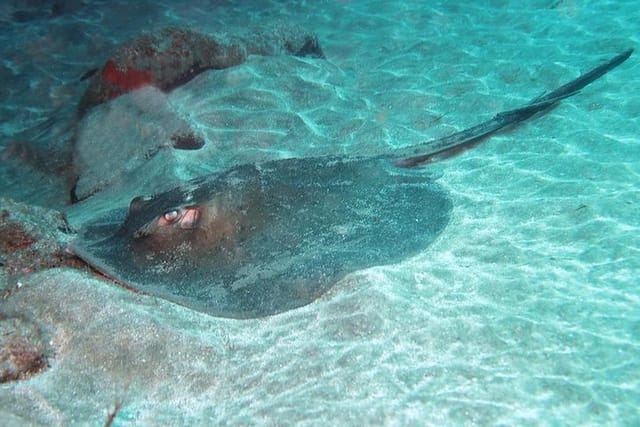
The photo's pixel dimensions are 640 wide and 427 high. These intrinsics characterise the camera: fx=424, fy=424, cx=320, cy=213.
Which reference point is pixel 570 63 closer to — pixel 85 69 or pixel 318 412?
pixel 318 412

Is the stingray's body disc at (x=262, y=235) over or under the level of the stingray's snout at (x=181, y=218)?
under

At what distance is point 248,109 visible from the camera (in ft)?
18.8

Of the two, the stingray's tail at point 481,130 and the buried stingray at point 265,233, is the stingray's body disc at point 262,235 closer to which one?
the buried stingray at point 265,233

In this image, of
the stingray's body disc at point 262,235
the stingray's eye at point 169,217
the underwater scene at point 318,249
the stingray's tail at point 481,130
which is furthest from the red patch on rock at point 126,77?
the stingray's tail at point 481,130

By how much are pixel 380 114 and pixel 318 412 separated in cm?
442

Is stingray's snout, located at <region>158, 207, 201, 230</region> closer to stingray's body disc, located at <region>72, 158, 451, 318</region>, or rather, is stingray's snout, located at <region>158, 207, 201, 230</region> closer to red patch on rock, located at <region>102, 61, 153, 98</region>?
stingray's body disc, located at <region>72, 158, 451, 318</region>

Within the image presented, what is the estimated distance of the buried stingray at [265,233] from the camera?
2.51 metres

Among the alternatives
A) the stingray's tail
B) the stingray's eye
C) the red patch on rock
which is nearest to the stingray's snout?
the stingray's eye

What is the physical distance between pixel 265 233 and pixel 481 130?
9.09ft

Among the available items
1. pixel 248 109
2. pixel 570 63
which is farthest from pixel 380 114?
pixel 570 63

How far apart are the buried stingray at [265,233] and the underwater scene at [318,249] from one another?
17mm

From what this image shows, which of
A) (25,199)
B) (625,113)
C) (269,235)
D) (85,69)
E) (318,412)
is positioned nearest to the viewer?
(318,412)

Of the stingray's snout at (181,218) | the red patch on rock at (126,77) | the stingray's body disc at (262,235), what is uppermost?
the stingray's snout at (181,218)

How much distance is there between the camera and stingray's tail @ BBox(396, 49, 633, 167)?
4156 mm
